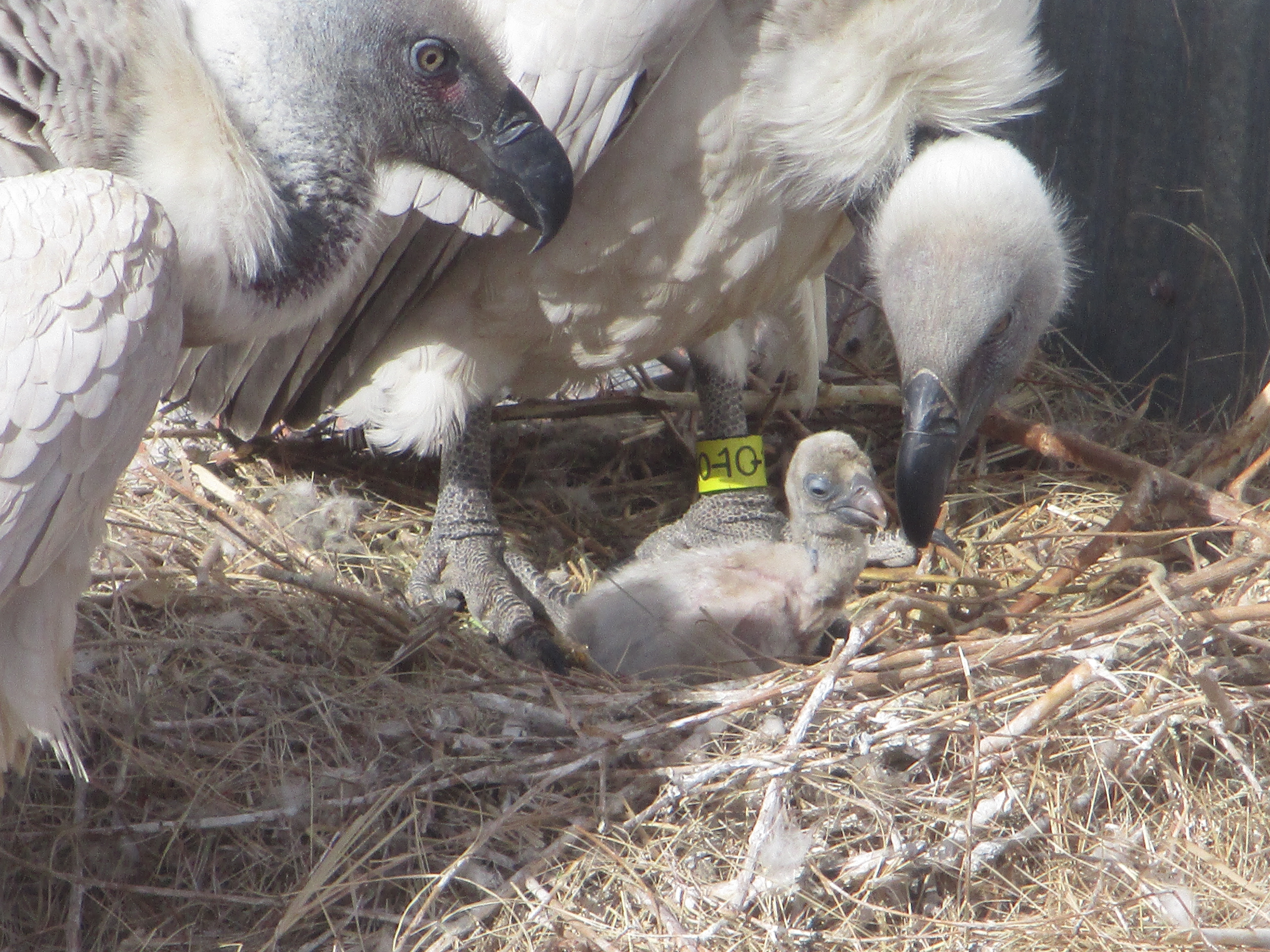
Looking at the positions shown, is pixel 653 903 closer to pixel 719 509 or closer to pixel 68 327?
pixel 68 327

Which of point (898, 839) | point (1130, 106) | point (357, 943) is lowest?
point (357, 943)

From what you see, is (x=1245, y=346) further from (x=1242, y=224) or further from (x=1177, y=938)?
(x=1177, y=938)

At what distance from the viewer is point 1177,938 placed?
185 cm

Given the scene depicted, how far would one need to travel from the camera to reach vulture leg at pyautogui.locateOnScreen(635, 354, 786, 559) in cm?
322

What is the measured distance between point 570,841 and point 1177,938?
0.86 metres

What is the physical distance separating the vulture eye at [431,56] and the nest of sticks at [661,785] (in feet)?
3.41

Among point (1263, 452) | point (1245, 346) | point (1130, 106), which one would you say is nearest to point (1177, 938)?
point (1263, 452)

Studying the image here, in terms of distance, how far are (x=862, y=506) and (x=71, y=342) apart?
1587 mm

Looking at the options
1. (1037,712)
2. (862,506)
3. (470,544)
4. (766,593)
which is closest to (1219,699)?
(1037,712)

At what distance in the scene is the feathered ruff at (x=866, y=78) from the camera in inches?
103

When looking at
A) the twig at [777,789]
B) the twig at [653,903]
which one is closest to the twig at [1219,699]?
the twig at [777,789]

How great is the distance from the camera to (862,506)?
2.75 metres

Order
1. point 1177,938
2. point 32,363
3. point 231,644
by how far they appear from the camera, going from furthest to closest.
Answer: point 231,644
point 1177,938
point 32,363

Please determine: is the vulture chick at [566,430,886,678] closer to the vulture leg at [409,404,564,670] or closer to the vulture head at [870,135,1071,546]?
the vulture head at [870,135,1071,546]
